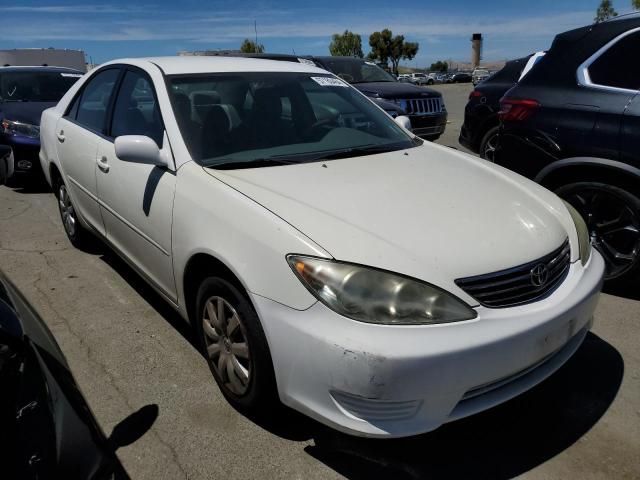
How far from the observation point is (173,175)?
2703 millimetres

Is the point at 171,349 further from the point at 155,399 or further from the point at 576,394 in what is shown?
the point at 576,394

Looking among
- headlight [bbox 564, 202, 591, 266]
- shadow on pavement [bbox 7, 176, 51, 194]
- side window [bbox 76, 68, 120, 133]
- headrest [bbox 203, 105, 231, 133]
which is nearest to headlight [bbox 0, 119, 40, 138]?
shadow on pavement [bbox 7, 176, 51, 194]

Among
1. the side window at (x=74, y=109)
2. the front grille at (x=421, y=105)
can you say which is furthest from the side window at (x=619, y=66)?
the front grille at (x=421, y=105)

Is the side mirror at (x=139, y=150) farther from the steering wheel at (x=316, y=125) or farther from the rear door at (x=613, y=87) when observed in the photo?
the rear door at (x=613, y=87)

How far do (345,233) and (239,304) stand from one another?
0.55m

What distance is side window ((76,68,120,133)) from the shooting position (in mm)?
3744

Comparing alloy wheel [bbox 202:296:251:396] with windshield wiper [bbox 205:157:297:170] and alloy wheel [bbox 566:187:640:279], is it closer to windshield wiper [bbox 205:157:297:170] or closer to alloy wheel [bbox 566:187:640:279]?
windshield wiper [bbox 205:157:297:170]

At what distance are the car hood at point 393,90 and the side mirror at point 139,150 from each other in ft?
22.9

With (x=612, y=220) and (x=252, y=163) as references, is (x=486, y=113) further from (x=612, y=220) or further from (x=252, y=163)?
(x=252, y=163)

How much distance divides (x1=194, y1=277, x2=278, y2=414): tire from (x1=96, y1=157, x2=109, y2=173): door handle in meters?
1.33

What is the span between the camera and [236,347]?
2367mm

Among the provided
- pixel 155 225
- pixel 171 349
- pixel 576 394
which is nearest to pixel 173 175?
pixel 155 225

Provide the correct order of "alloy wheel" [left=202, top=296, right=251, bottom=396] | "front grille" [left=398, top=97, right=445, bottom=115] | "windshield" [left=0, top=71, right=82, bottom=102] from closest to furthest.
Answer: "alloy wheel" [left=202, top=296, right=251, bottom=396], "windshield" [left=0, top=71, right=82, bottom=102], "front grille" [left=398, top=97, right=445, bottom=115]

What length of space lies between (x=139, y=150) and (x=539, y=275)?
197 centimetres
